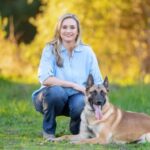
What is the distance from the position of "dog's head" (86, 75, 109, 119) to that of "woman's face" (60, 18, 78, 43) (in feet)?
2.09

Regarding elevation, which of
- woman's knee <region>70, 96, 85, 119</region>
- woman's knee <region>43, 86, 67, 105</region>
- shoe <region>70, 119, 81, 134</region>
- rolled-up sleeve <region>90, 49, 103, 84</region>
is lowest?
shoe <region>70, 119, 81, 134</region>

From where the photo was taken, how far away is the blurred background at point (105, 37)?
20484 millimetres

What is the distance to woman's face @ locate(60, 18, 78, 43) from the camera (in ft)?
28.9

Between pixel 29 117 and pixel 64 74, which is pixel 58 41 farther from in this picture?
pixel 29 117

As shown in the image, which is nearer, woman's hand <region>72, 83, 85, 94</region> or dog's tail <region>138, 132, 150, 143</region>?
dog's tail <region>138, 132, 150, 143</region>

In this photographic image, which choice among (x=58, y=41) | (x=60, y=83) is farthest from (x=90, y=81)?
(x=58, y=41)

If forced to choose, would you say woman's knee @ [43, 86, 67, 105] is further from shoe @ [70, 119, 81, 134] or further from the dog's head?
shoe @ [70, 119, 81, 134]

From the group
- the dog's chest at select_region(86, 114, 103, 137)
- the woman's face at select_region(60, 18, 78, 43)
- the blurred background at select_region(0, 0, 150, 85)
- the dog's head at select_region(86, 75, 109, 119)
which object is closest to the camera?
the dog's head at select_region(86, 75, 109, 119)

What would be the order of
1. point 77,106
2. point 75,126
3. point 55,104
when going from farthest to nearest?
1. point 75,126
2. point 77,106
3. point 55,104

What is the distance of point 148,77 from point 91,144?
1146 cm

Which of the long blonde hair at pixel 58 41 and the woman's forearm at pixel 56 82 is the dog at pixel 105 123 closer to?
the woman's forearm at pixel 56 82

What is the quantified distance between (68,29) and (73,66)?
0.46 metres

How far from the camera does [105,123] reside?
859 centimetres

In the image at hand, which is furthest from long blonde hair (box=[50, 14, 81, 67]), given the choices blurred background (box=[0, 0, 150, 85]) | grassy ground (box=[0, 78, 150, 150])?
blurred background (box=[0, 0, 150, 85])
